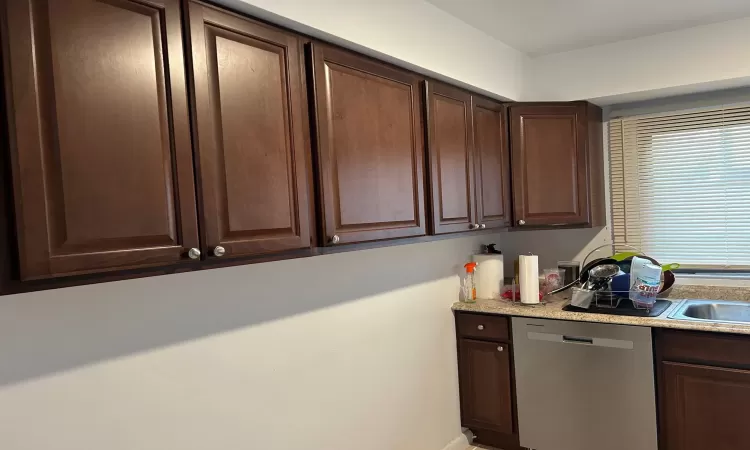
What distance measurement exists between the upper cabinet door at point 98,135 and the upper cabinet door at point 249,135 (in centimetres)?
6

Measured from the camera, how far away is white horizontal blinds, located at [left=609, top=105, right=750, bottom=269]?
113 inches

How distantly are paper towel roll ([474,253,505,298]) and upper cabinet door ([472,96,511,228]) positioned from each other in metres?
0.27

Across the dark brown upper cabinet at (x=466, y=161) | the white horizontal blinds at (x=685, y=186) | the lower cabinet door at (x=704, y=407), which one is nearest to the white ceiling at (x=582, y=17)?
the dark brown upper cabinet at (x=466, y=161)

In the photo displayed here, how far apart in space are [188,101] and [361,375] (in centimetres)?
149

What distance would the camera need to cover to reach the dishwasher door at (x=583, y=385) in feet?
8.10

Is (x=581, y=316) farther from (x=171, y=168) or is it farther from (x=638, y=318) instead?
(x=171, y=168)

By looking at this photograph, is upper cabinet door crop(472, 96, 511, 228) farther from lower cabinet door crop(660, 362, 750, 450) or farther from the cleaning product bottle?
lower cabinet door crop(660, 362, 750, 450)

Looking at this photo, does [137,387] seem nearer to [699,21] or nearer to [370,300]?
[370,300]

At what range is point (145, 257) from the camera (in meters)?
1.24

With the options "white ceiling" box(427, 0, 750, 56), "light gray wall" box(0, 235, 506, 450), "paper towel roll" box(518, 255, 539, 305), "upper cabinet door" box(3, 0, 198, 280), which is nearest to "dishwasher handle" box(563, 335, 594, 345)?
"paper towel roll" box(518, 255, 539, 305)

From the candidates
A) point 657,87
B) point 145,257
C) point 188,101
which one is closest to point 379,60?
point 188,101

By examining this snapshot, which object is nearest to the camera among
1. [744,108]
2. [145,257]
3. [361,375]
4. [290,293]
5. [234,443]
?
[145,257]

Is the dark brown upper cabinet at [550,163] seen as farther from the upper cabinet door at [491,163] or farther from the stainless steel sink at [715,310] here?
the stainless steel sink at [715,310]

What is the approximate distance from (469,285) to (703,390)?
128cm
